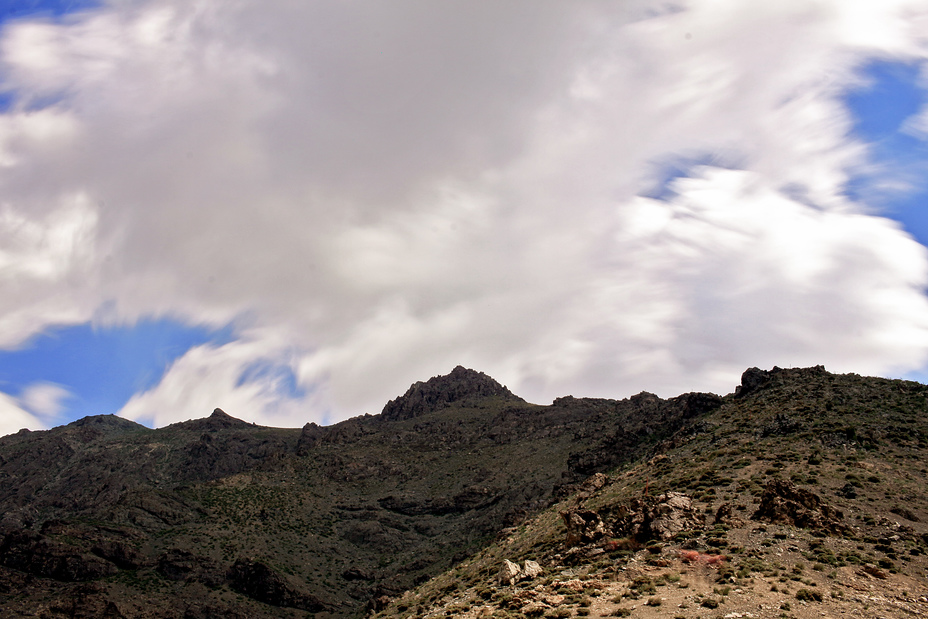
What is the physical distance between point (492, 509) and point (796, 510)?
75034 millimetres

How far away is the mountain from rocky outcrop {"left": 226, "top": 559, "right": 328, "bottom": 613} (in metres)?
0.30

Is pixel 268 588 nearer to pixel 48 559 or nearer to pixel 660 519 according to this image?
pixel 48 559

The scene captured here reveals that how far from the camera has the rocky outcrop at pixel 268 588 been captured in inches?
3585

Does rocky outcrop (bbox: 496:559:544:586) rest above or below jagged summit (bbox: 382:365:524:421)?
below

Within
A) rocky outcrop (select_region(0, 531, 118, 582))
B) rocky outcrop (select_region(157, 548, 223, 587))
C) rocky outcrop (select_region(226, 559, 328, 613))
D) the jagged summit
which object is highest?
the jagged summit

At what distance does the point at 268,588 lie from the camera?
91875 mm

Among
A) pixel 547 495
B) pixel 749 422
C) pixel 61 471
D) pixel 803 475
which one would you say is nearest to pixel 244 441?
pixel 61 471

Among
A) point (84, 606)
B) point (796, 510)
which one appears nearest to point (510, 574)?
point (796, 510)

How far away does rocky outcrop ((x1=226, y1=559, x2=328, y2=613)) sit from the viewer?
299ft

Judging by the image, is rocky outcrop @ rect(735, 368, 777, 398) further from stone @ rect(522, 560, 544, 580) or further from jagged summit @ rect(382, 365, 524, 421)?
jagged summit @ rect(382, 365, 524, 421)

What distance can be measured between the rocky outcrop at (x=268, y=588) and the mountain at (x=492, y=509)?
0.30 meters

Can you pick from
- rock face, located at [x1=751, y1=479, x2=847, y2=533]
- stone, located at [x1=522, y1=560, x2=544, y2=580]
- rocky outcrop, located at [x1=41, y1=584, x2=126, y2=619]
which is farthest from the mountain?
stone, located at [x1=522, y1=560, x2=544, y2=580]

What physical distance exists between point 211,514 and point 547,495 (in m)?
67.8

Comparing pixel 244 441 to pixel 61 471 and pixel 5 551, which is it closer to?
pixel 61 471
